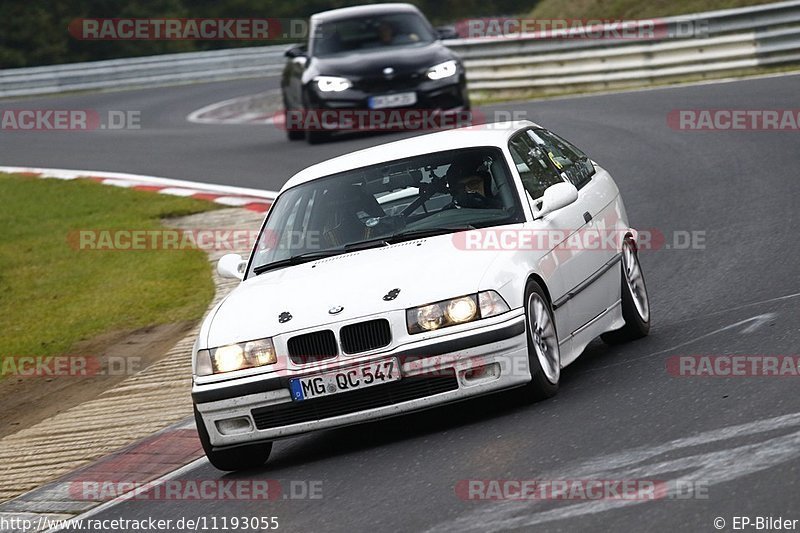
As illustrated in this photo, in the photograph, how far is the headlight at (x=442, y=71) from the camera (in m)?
19.6

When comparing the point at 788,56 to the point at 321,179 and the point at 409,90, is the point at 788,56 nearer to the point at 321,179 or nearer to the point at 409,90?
the point at 409,90

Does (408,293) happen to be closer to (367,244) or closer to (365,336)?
(365,336)

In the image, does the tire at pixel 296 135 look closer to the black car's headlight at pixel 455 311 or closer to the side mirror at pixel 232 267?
the side mirror at pixel 232 267

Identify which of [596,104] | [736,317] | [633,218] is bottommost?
[596,104]

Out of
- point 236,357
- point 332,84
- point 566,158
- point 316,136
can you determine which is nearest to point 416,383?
point 236,357

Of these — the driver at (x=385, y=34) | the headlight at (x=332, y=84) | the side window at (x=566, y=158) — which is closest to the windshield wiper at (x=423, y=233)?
the side window at (x=566, y=158)

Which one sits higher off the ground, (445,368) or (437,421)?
(445,368)

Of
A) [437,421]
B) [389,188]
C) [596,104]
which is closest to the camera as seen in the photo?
[437,421]

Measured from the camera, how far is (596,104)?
2108 cm

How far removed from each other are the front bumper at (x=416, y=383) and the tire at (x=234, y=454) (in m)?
0.15

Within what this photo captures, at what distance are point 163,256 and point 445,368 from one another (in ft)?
25.7

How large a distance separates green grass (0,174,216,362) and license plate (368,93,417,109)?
3.50m

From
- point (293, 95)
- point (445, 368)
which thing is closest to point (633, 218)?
point (445, 368)

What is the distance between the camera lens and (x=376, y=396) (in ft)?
23.0
